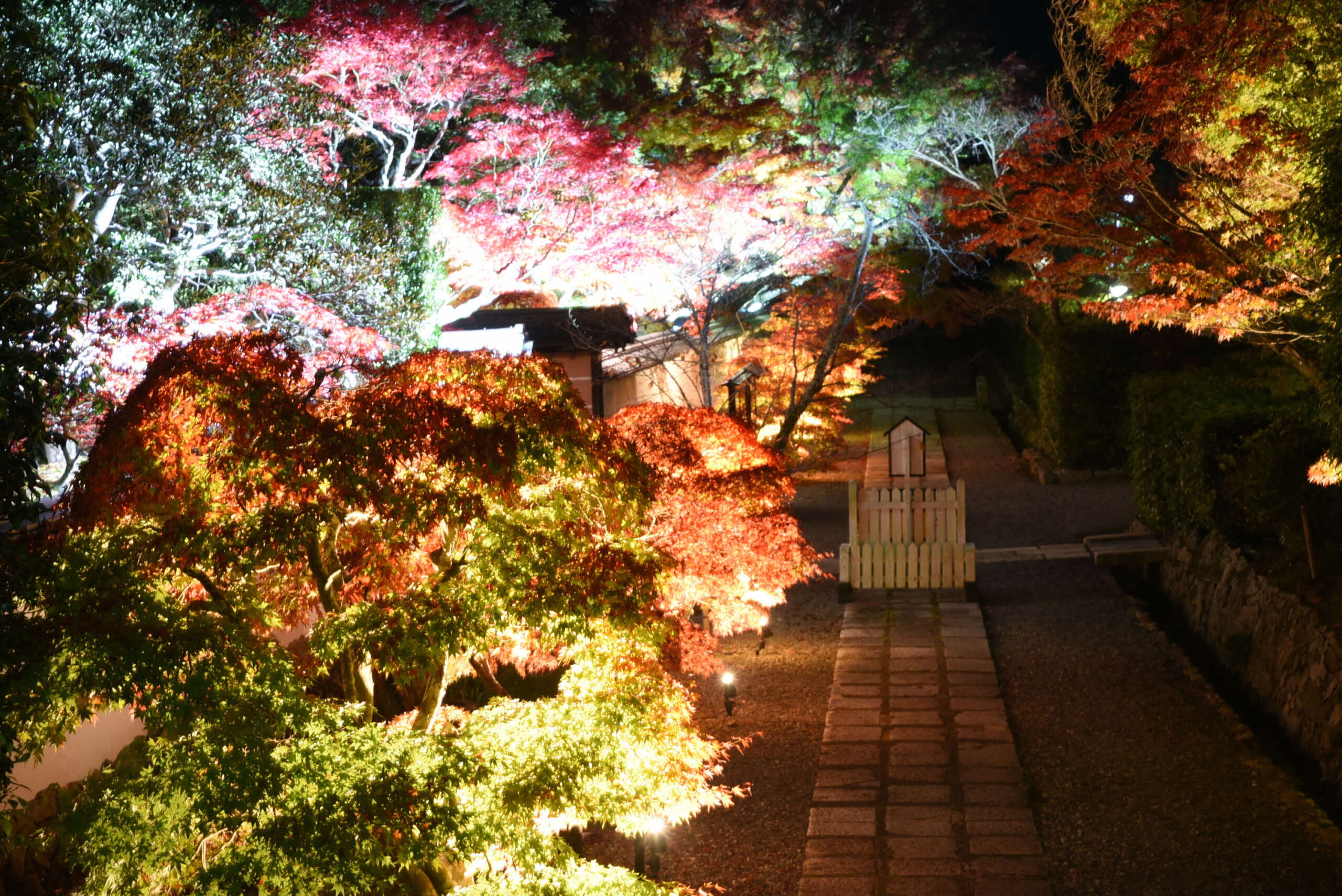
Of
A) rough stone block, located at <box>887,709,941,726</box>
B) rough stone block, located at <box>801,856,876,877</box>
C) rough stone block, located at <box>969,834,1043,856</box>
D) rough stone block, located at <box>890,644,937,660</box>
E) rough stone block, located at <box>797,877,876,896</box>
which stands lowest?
rough stone block, located at <box>797,877,876,896</box>

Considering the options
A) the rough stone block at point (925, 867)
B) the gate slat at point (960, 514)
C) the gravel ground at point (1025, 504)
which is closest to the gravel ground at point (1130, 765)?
the rough stone block at point (925, 867)

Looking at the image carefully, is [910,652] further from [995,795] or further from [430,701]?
[430,701]

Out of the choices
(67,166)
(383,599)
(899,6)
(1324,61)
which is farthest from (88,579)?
(899,6)

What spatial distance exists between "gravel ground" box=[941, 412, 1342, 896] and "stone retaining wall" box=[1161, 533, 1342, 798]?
16.3 inches

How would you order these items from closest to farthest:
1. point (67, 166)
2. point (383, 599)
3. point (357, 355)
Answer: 1. point (383, 599)
2. point (67, 166)
3. point (357, 355)

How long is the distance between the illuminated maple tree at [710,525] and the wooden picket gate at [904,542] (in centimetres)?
301

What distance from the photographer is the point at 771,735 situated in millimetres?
7855

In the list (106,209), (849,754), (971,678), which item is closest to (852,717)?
(849,754)

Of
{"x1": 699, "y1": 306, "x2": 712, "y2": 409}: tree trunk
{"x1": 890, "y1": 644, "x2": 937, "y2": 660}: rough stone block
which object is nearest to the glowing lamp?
{"x1": 890, "y1": 644, "x2": 937, "y2": 660}: rough stone block

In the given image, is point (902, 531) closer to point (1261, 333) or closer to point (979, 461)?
point (1261, 333)

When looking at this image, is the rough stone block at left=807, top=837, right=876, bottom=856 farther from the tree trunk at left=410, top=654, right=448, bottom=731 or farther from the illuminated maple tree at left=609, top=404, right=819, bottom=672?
the tree trunk at left=410, top=654, right=448, bottom=731

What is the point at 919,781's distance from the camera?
678 cm

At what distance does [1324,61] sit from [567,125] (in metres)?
8.49

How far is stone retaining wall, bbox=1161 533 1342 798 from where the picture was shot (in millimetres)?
6961
